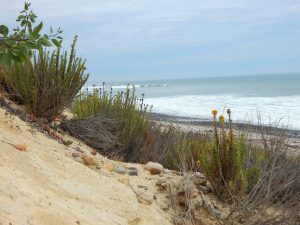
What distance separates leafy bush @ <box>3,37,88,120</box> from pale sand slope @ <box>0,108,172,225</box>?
3.30ft

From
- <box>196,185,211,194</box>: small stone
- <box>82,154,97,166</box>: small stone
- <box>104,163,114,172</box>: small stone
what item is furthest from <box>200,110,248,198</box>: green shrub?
<box>82,154,97,166</box>: small stone

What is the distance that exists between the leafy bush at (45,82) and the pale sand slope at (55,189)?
1007mm

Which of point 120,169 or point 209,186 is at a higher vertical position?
point 120,169

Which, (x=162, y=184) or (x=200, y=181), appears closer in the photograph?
(x=162, y=184)

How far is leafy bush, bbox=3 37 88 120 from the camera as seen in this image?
5953mm

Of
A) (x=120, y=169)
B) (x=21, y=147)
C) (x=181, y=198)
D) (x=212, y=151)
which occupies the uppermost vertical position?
(x=21, y=147)

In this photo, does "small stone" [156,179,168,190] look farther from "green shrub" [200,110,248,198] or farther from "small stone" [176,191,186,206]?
"green shrub" [200,110,248,198]

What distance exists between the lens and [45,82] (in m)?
6.00

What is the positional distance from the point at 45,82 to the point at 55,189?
112 inches

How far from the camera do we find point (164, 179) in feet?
15.7

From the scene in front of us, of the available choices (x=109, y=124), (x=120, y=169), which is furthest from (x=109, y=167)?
(x=109, y=124)

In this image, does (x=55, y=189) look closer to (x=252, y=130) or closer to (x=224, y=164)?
(x=224, y=164)

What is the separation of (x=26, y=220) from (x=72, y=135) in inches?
138

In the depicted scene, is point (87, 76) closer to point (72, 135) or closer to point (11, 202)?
point (72, 135)
